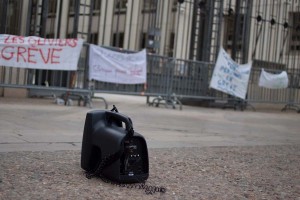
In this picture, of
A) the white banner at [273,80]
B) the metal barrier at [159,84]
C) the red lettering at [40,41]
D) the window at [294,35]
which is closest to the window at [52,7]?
the metal barrier at [159,84]

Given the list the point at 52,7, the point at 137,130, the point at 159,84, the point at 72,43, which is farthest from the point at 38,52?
the point at 52,7

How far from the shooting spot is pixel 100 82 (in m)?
12.5

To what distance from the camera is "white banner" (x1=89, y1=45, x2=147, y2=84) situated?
12141 mm

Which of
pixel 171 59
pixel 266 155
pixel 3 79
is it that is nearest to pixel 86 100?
pixel 3 79

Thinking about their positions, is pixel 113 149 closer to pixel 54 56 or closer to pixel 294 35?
pixel 54 56

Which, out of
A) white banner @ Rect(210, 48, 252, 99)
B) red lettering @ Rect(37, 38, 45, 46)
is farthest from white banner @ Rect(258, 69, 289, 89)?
red lettering @ Rect(37, 38, 45, 46)

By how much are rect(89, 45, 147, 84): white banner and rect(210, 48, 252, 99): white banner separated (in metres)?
2.77

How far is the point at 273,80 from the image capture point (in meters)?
17.0

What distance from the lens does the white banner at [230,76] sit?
49.5 feet

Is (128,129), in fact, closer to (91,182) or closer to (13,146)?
(91,182)

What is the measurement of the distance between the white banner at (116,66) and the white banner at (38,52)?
27.7 inches

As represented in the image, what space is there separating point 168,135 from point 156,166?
2.70 metres

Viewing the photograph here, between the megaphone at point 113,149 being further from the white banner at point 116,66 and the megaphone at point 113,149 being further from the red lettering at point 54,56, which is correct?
the white banner at point 116,66

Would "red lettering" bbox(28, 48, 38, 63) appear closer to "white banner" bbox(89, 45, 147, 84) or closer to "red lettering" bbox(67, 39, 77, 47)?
"red lettering" bbox(67, 39, 77, 47)
